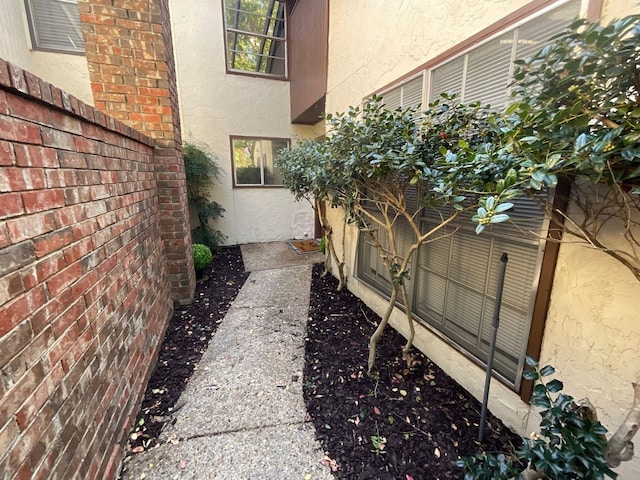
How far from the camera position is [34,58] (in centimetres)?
516

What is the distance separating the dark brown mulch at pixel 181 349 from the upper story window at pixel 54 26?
5.39 metres

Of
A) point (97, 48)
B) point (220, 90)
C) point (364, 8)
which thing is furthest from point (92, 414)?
point (220, 90)

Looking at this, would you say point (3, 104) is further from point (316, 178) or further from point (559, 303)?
point (559, 303)

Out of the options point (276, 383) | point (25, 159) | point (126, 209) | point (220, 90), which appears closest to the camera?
point (25, 159)

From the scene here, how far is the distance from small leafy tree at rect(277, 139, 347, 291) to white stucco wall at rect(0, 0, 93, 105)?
451 centimetres

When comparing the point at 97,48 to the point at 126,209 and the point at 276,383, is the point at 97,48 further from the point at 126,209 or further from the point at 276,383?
the point at 276,383

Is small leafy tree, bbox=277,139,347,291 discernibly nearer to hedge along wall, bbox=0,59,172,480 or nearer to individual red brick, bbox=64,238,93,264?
hedge along wall, bbox=0,59,172,480

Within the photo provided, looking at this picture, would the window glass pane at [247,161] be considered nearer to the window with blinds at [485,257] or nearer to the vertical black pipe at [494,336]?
the window with blinds at [485,257]

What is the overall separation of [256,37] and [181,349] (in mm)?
7200

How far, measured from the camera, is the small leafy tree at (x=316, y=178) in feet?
8.45

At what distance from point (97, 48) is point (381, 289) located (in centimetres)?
417

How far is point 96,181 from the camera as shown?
5.34ft

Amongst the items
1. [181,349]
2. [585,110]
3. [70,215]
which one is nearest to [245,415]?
[181,349]

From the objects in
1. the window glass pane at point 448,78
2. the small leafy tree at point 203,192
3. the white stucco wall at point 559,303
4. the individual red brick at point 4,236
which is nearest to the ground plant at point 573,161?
the white stucco wall at point 559,303
